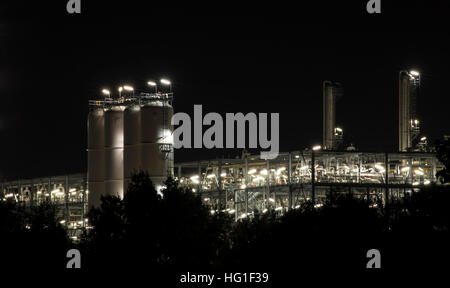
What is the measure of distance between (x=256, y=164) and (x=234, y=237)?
23053mm

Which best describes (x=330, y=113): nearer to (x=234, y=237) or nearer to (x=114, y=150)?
(x=114, y=150)

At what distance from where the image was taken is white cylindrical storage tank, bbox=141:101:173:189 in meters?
71.4

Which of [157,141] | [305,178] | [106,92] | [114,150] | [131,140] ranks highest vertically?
[106,92]

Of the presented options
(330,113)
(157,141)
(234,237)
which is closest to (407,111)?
(330,113)

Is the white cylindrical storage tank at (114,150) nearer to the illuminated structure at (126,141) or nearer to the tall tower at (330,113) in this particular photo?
the illuminated structure at (126,141)

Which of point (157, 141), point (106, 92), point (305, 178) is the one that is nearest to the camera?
point (305, 178)

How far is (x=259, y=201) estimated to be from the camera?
75.9 m

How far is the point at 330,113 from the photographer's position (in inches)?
3071

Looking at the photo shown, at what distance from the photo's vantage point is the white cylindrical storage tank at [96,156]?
78312mm

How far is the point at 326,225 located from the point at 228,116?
28.0 meters

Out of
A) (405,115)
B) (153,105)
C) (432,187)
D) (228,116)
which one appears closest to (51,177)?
(153,105)

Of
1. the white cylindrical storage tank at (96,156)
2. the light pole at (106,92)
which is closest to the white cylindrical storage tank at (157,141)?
the white cylindrical storage tank at (96,156)

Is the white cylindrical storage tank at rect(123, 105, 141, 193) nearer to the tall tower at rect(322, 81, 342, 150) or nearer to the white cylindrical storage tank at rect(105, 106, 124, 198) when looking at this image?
the white cylindrical storage tank at rect(105, 106, 124, 198)
